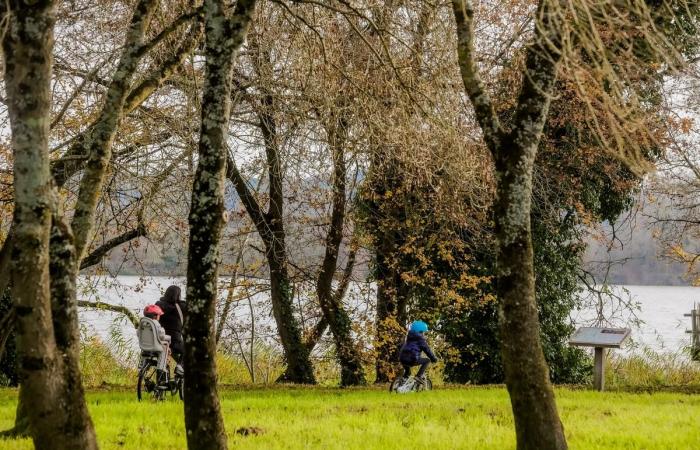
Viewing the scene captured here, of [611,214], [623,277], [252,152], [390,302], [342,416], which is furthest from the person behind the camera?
[623,277]

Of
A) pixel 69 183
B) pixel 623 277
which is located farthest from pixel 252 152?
pixel 623 277

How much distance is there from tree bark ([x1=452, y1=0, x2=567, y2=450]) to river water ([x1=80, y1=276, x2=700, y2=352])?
426 inches

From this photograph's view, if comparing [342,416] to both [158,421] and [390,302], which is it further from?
[390,302]

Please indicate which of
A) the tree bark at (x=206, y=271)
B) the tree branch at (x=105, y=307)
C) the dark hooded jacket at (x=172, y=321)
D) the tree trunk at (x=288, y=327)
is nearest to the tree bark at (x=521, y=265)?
the tree bark at (x=206, y=271)

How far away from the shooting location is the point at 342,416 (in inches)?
371

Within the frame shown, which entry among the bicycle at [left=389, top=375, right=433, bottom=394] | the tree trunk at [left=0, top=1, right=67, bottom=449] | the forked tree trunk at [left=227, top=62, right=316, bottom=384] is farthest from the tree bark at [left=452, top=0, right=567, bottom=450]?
the forked tree trunk at [left=227, top=62, right=316, bottom=384]

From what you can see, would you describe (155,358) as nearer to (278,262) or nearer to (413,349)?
(413,349)

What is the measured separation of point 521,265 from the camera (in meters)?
6.32

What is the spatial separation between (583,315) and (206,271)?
23.4 m

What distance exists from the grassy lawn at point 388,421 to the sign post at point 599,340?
0.85 meters

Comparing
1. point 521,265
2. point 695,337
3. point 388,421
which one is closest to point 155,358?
point 388,421

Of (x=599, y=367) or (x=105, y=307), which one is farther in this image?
(x=105, y=307)

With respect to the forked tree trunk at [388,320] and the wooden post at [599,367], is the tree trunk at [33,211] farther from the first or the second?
the forked tree trunk at [388,320]

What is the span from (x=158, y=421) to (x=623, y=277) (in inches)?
3412
